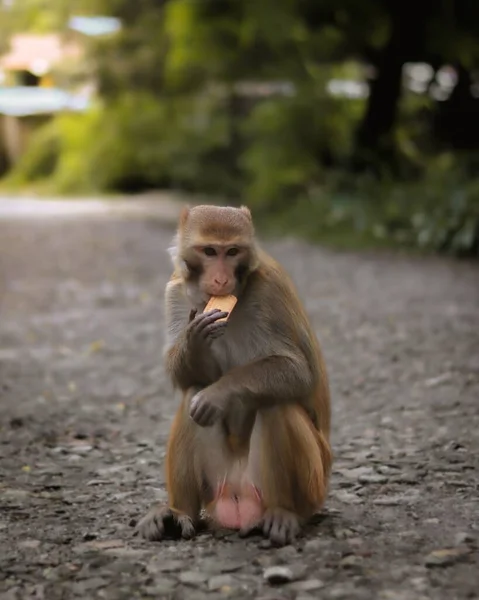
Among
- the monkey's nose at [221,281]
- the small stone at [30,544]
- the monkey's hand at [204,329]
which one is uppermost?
the monkey's nose at [221,281]

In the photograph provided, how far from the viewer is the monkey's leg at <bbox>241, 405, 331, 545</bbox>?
3.53 metres

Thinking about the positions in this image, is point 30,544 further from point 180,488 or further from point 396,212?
point 396,212

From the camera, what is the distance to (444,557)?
3.46m

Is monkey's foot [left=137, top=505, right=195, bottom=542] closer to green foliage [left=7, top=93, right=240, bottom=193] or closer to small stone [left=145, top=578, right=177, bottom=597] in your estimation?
small stone [left=145, top=578, right=177, bottom=597]

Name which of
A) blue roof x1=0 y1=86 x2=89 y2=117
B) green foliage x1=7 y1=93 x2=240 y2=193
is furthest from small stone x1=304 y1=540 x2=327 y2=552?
blue roof x1=0 y1=86 x2=89 y2=117

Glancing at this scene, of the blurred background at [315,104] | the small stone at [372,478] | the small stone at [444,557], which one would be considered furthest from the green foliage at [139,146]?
the small stone at [444,557]

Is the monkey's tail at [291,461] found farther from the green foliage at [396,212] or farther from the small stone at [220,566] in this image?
the green foliage at [396,212]

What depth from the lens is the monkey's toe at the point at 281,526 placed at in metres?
3.58

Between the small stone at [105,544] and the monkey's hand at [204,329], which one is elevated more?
the monkey's hand at [204,329]

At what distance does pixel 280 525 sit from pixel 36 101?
27691 mm

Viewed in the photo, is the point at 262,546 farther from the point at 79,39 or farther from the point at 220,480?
the point at 79,39

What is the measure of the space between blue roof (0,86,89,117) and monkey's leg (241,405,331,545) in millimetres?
24652

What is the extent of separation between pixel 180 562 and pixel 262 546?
0.32 m

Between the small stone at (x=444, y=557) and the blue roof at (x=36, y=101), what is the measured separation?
24971mm
